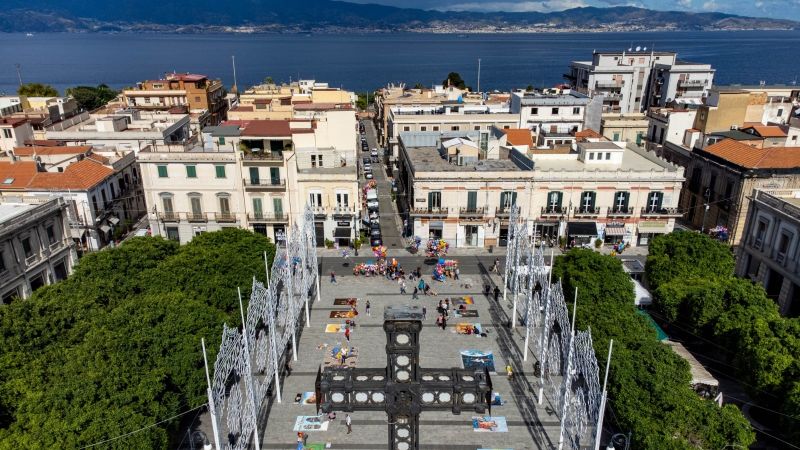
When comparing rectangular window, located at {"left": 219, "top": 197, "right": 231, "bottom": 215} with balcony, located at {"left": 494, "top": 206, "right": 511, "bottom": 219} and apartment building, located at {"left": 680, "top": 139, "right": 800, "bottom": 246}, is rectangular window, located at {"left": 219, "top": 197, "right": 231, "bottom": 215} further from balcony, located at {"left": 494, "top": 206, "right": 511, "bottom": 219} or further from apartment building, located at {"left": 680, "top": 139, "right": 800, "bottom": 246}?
apartment building, located at {"left": 680, "top": 139, "right": 800, "bottom": 246}

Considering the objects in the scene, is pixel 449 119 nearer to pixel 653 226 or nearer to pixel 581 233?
pixel 581 233

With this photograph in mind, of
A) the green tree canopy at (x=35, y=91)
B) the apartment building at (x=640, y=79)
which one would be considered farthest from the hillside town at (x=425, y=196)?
the green tree canopy at (x=35, y=91)

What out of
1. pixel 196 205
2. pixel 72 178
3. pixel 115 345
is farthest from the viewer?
pixel 196 205

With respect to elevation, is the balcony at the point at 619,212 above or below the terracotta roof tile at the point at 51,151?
below

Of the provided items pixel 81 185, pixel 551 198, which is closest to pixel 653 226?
pixel 551 198

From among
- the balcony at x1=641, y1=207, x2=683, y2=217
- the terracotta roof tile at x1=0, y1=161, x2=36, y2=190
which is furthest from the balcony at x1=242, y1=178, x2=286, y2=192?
the balcony at x1=641, y1=207, x2=683, y2=217

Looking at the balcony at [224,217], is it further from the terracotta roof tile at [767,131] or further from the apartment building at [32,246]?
the terracotta roof tile at [767,131]
